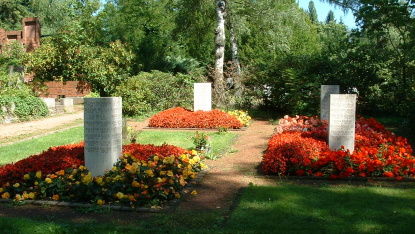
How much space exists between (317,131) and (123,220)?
19.4ft

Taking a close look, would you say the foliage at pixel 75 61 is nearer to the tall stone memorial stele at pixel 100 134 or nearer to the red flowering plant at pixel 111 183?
Answer: the tall stone memorial stele at pixel 100 134

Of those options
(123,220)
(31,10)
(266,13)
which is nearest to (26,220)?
(123,220)

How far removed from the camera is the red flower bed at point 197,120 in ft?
48.2

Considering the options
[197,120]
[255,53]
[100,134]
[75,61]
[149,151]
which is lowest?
[149,151]

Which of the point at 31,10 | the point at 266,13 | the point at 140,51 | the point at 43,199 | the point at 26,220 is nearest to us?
the point at 26,220

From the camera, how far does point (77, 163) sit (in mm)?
7707

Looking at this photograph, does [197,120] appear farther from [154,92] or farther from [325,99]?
[154,92]

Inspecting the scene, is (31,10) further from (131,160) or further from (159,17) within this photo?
(131,160)

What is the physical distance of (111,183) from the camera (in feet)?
22.0

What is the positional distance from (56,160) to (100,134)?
1036mm

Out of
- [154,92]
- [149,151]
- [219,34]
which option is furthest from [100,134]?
[219,34]

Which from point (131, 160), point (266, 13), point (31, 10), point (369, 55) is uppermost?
point (31, 10)

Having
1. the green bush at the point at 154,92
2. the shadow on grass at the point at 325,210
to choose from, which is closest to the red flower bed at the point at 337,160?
the shadow on grass at the point at 325,210

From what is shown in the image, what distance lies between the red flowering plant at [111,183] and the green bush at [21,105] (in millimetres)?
9382
